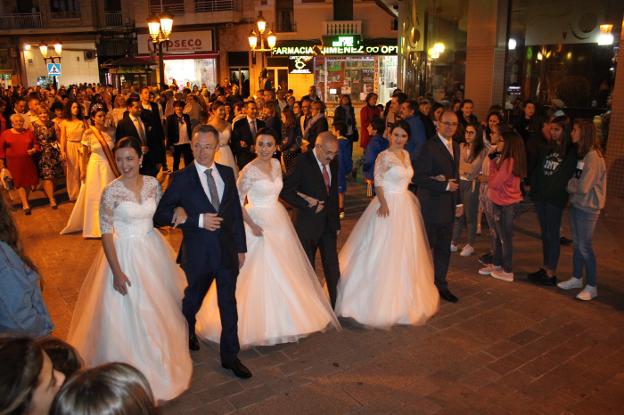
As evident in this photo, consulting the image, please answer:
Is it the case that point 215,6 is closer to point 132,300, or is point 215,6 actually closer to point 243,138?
point 243,138

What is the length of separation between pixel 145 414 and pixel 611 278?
651 cm

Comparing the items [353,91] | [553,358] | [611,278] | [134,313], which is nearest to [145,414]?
[134,313]

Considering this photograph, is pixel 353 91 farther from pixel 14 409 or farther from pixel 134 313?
pixel 14 409

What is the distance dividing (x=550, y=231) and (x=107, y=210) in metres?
4.91

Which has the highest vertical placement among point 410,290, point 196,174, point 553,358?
point 196,174

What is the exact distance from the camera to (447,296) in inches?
235

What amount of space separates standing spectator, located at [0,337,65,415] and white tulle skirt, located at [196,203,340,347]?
3.10 metres

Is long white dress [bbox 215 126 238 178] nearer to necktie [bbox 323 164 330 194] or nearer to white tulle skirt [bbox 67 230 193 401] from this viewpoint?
necktie [bbox 323 164 330 194]

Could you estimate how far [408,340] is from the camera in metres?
5.07

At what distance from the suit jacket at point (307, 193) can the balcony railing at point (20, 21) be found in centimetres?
3564

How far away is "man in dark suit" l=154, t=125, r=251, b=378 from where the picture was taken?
4.19 meters

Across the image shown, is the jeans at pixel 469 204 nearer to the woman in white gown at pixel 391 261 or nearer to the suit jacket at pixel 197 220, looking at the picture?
the woman in white gown at pixel 391 261

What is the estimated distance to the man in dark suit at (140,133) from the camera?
9.30 metres

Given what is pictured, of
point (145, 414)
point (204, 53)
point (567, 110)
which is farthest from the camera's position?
point (204, 53)
